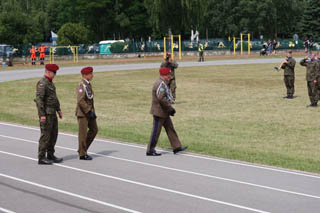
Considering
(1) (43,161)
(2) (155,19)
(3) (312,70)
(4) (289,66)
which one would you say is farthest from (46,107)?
(2) (155,19)

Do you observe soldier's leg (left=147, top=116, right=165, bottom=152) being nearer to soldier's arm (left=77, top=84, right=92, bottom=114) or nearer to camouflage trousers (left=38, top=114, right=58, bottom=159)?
soldier's arm (left=77, top=84, right=92, bottom=114)

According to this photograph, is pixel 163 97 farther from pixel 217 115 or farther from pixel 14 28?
pixel 14 28

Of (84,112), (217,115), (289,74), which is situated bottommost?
(217,115)

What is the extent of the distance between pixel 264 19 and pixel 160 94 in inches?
3645

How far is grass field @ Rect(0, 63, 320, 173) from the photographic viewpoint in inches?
501

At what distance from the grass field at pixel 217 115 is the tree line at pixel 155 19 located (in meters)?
38.8

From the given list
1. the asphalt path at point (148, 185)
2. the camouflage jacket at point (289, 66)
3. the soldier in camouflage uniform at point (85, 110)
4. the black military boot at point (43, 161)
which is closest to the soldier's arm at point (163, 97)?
the asphalt path at point (148, 185)

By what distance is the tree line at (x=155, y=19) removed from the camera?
70.8 metres

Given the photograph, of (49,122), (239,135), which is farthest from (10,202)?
(239,135)

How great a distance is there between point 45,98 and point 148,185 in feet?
9.77

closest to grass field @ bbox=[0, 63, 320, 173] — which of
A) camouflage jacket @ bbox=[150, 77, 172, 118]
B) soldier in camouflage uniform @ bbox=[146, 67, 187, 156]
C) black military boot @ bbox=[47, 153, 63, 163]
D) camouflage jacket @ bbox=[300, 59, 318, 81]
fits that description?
camouflage jacket @ bbox=[300, 59, 318, 81]

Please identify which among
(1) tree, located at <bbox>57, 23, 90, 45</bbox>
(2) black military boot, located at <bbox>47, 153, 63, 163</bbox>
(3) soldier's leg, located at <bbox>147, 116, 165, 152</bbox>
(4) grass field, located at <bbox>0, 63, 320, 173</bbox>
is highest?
(1) tree, located at <bbox>57, 23, 90, 45</bbox>

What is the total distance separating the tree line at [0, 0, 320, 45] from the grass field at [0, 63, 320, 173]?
3877cm

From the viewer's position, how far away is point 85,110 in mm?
11250
